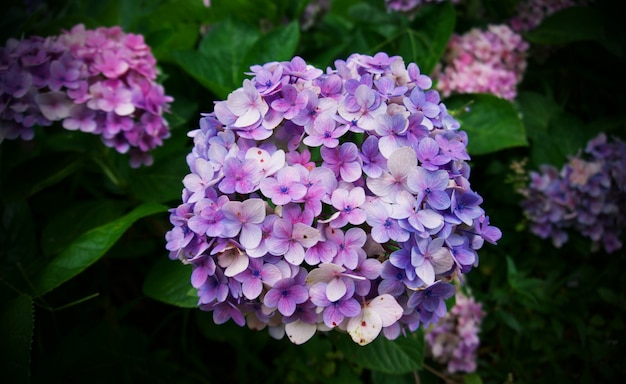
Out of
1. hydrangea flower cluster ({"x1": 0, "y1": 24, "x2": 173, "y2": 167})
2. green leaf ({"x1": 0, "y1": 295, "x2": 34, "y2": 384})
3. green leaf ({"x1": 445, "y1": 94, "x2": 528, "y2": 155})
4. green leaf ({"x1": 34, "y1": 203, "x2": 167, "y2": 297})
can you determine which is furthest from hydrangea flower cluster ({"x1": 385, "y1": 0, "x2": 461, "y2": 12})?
green leaf ({"x1": 0, "y1": 295, "x2": 34, "y2": 384})

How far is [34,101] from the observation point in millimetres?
1291

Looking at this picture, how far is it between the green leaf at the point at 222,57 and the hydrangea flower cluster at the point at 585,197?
104 centimetres

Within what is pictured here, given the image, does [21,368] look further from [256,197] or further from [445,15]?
[445,15]

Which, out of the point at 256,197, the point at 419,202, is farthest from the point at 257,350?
the point at 419,202

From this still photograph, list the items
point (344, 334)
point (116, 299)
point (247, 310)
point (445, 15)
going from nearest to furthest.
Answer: point (247, 310) < point (344, 334) < point (445, 15) < point (116, 299)

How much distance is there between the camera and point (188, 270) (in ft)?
4.16

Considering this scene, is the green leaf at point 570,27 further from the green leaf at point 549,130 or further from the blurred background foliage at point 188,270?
the green leaf at point 549,130

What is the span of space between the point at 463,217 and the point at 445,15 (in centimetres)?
113

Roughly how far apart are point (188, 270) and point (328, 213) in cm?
46

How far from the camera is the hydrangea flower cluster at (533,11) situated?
209 cm

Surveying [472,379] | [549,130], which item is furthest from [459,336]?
[549,130]

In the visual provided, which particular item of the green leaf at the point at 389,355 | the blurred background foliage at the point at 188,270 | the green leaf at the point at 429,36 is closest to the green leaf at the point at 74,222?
the blurred background foliage at the point at 188,270

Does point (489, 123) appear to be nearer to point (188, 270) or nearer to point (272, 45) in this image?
point (272, 45)

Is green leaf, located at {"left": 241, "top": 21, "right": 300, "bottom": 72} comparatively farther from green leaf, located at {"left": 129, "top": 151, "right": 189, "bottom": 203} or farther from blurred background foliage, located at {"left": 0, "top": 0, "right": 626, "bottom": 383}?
green leaf, located at {"left": 129, "top": 151, "right": 189, "bottom": 203}
